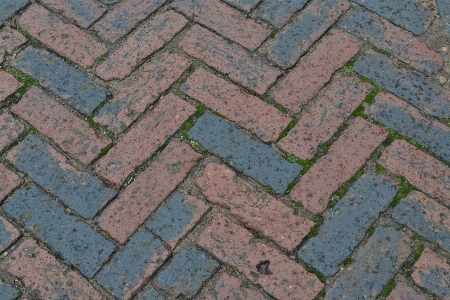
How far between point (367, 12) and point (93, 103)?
1.48m

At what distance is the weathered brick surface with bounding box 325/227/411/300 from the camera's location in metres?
2.16

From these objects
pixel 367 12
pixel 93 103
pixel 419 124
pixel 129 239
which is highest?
pixel 367 12

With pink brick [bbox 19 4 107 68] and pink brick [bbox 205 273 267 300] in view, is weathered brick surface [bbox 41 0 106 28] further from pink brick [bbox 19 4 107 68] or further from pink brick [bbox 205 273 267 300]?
pink brick [bbox 205 273 267 300]

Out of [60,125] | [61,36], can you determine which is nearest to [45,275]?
[60,125]

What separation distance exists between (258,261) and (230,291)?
0.55 feet

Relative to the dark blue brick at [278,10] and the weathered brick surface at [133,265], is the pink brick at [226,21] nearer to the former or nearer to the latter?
the dark blue brick at [278,10]

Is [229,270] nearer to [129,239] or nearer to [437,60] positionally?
[129,239]

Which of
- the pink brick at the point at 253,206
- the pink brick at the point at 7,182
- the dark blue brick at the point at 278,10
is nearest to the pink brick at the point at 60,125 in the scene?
the pink brick at the point at 7,182

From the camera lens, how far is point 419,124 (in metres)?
2.50

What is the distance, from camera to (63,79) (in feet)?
8.69

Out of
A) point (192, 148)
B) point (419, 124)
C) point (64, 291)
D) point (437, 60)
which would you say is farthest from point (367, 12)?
point (64, 291)

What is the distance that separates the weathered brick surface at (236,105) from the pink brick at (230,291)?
2.18 feet

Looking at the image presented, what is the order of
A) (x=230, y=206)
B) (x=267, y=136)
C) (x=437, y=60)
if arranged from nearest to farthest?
(x=230, y=206)
(x=267, y=136)
(x=437, y=60)

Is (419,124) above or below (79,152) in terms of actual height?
above
